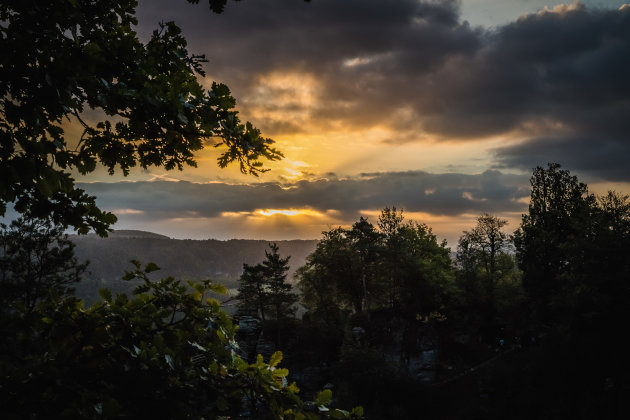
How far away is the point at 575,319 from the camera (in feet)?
78.5

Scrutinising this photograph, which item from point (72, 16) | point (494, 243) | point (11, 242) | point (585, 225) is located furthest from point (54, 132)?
point (494, 243)

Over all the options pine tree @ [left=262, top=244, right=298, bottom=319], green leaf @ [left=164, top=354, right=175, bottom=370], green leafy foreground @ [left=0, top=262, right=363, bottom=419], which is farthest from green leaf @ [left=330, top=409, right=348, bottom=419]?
pine tree @ [left=262, top=244, right=298, bottom=319]

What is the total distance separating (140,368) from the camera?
2516 mm

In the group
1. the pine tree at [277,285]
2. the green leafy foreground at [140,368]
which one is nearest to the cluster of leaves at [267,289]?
the pine tree at [277,285]

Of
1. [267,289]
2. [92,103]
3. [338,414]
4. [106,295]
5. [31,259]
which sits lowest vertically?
[267,289]

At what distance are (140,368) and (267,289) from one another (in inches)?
1760

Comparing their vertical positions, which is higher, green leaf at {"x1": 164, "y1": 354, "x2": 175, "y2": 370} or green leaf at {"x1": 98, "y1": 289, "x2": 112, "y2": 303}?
green leaf at {"x1": 98, "y1": 289, "x2": 112, "y2": 303}

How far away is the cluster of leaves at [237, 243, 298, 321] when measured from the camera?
4447 centimetres

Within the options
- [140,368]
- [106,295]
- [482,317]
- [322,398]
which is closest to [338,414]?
[322,398]

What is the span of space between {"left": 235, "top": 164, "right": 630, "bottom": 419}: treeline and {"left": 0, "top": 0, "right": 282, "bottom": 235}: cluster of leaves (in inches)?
1083

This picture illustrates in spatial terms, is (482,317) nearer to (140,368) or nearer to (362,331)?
(362,331)

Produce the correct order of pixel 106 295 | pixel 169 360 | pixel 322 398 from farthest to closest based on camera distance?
1. pixel 106 295
2. pixel 322 398
3. pixel 169 360

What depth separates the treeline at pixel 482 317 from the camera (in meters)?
23.0

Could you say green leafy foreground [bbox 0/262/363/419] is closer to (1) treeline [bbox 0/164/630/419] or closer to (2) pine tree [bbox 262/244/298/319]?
(1) treeline [bbox 0/164/630/419]
